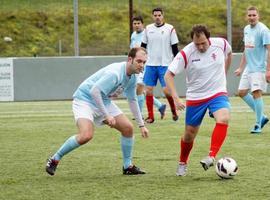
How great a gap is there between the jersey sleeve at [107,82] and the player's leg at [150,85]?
721cm

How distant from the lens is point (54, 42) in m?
27.9

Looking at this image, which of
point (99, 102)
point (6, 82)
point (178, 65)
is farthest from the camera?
point (6, 82)

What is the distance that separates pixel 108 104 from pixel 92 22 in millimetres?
18545

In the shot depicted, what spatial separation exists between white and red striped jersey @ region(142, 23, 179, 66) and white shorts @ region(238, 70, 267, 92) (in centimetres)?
244

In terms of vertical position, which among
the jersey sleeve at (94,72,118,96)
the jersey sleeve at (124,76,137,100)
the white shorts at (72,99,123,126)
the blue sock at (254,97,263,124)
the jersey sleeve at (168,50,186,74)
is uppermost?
the jersey sleeve at (168,50,186,74)

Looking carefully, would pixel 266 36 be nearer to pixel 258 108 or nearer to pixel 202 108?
pixel 258 108

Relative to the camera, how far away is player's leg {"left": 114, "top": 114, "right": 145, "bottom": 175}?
10.1 m

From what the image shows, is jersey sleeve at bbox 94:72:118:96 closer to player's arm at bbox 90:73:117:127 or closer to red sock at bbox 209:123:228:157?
player's arm at bbox 90:73:117:127

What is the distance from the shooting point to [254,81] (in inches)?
581

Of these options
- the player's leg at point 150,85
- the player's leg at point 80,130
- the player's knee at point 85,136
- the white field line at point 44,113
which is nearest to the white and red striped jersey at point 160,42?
the player's leg at point 150,85

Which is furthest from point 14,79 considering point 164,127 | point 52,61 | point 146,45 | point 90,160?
point 90,160

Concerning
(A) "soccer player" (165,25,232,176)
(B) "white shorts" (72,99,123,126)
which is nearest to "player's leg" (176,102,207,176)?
(A) "soccer player" (165,25,232,176)

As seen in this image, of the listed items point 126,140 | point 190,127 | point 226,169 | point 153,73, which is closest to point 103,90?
point 126,140

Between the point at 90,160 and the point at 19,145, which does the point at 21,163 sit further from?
the point at 19,145
